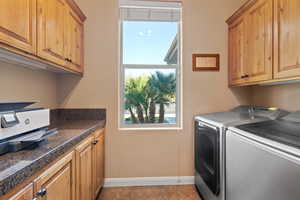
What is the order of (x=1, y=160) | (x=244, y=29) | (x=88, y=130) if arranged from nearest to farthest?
(x=1, y=160) → (x=88, y=130) → (x=244, y=29)

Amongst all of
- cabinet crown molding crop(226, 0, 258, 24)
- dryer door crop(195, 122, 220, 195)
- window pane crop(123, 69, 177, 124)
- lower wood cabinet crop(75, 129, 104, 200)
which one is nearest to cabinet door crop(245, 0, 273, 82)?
cabinet crown molding crop(226, 0, 258, 24)

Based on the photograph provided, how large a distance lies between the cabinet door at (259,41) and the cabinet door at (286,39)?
0.07 meters

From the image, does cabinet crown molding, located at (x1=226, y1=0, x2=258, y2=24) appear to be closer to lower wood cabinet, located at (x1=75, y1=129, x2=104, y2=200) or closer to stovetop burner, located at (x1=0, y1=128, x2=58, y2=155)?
lower wood cabinet, located at (x1=75, y1=129, x2=104, y2=200)

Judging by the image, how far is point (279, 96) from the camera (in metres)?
2.00

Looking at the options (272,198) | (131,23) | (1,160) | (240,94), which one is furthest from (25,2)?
(240,94)

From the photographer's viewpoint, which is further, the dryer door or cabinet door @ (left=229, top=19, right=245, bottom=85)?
cabinet door @ (left=229, top=19, right=245, bottom=85)

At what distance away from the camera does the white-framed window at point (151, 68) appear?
247cm

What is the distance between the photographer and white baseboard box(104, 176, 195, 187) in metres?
2.33

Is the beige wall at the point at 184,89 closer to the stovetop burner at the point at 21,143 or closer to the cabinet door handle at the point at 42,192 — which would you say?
the stovetop burner at the point at 21,143

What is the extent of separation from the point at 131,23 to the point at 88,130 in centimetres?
163

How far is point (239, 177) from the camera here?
1.29m

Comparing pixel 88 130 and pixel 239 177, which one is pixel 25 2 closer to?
pixel 88 130

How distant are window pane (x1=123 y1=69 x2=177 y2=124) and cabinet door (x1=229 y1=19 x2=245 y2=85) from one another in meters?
0.76

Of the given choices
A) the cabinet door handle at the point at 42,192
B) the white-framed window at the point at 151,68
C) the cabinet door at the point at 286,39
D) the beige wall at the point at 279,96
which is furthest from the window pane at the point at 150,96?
the cabinet door handle at the point at 42,192
